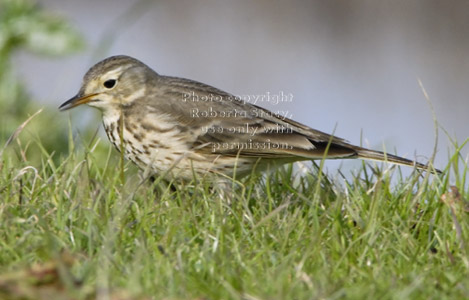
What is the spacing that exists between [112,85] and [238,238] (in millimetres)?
2422

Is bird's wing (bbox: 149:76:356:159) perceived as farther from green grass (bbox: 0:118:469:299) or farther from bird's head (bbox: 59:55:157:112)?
green grass (bbox: 0:118:469:299)

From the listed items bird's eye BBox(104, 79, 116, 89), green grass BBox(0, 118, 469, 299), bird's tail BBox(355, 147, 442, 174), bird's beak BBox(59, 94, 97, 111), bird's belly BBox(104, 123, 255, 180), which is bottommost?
green grass BBox(0, 118, 469, 299)

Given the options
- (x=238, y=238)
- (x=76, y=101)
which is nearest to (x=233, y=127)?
(x=76, y=101)

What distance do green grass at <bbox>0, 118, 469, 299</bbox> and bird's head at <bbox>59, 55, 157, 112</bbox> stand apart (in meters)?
0.90

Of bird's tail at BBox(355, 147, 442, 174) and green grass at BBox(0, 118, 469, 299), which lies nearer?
green grass at BBox(0, 118, 469, 299)

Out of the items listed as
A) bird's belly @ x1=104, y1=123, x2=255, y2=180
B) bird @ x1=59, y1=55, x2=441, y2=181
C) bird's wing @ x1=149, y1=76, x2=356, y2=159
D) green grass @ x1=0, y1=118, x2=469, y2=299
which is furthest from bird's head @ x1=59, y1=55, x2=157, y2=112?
green grass @ x1=0, y1=118, x2=469, y2=299

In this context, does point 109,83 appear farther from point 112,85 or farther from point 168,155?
point 168,155

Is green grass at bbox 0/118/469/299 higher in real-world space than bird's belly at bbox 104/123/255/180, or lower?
lower

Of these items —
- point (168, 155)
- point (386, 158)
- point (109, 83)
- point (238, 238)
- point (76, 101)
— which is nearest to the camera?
point (238, 238)

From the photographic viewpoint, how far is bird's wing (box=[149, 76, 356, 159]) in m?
6.45

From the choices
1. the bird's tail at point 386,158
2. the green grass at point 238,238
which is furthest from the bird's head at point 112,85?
the bird's tail at point 386,158

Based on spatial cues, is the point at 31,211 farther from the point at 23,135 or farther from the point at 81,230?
the point at 23,135

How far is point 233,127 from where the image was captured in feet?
22.2

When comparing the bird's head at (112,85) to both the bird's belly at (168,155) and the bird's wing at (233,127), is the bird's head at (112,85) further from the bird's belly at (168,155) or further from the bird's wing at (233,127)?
the bird's belly at (168,155)
